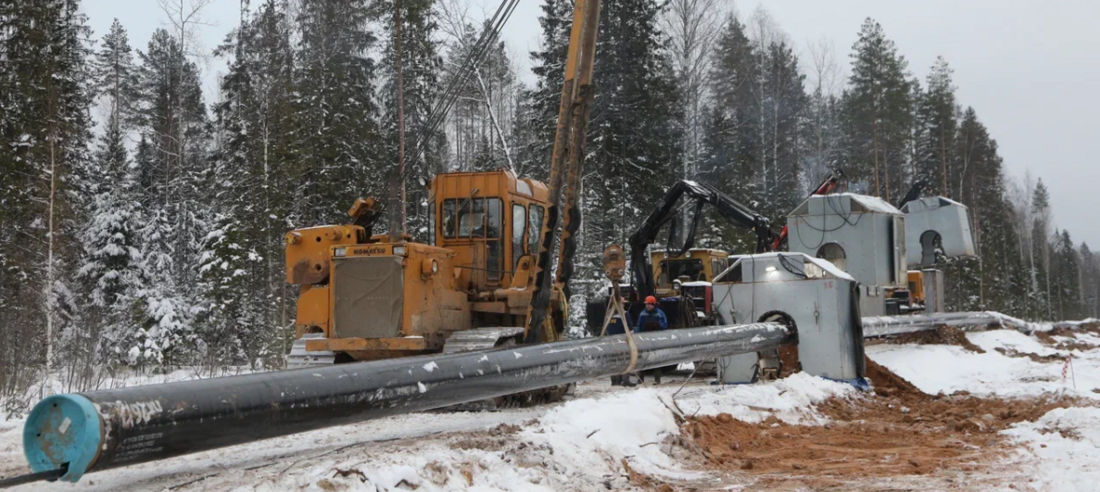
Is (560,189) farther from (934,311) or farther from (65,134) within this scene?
(65,134)

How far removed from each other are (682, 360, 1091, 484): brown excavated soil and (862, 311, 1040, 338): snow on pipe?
508 cm

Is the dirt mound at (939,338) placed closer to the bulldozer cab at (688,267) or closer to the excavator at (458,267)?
the bulldozer cab at (688,267)

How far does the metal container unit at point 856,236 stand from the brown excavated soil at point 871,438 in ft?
30.3

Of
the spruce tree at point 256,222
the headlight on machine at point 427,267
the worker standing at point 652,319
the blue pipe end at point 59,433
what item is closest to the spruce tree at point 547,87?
the spruce tree at point 256,222

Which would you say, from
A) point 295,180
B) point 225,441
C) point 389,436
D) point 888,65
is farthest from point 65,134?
point 888,65

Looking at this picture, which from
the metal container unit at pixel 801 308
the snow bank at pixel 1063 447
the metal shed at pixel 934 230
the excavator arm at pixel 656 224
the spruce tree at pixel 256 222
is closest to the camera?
the snow bank at pixel 1063 447

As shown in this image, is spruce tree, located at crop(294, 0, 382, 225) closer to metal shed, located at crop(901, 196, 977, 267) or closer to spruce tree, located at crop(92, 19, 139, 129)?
spruce tree, located at crop(92, 19, 139, 129)

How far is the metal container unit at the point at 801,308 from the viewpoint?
12.1 metres

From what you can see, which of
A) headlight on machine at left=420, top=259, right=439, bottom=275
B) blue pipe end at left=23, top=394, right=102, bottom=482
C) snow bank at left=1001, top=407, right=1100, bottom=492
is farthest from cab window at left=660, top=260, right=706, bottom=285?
blue pipe end at left=23, top=394, right=102, bottom=482

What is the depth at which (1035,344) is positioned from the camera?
2125cm

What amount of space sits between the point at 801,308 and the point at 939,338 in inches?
328

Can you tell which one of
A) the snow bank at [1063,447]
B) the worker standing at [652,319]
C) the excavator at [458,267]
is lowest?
the snow bank at [1063,447]

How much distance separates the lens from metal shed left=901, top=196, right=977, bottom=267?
24797 mm

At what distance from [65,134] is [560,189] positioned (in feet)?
60.2
